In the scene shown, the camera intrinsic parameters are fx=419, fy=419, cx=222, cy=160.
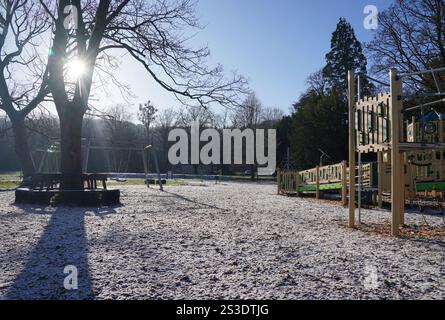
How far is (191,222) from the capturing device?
28.8ft

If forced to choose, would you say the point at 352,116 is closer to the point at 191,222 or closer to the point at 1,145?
the point at 191,222

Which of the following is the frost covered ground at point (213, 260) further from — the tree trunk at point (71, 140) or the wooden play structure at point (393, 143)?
the tree trunk at point (71, 140)

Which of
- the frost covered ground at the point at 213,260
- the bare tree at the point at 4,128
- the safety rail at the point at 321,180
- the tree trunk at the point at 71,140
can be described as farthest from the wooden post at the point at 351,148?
the bare tree at the point at 4,128

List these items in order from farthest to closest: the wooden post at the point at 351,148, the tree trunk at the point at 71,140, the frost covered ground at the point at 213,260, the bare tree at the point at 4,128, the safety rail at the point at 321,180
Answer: the bare tree at the point at 4,128 → the safety rail at the point at 321,180 → the tree trunk at the point at 71,140 → the wooden post at the point at 351,148 → the frost covered ground at the point at 213,260

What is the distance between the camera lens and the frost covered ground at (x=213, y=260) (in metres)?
3.92

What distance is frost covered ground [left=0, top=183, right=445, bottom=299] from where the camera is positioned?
3.92 m

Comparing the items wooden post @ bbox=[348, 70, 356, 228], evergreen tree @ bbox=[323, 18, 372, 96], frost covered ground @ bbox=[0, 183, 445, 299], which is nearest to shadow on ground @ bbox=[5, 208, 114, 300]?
frost covered ground @ bbox=[0, 183, 445, 299]

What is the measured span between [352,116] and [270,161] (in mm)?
38604

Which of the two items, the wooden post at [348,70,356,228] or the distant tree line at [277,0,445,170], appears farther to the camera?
the distant tree line at [277,0,445,170]

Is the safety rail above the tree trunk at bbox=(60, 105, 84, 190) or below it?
below

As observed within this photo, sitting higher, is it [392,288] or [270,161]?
[270,161]

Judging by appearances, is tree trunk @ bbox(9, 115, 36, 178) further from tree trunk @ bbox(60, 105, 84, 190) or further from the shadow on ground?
the shadow on ground
